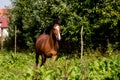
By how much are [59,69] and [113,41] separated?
15855mm

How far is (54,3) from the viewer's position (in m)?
25.3

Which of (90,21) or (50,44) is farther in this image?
(90,21)

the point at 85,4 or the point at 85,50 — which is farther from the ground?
the point at 85,4

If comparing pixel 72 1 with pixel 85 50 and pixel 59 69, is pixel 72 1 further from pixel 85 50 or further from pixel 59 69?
pixel 59 69

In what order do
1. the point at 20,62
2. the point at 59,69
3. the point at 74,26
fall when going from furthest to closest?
the point at 74,26 → the point at 20,62 → the point at 59,69

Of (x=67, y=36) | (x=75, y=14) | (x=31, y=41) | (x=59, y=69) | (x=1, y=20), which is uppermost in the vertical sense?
(x=59, y=69)

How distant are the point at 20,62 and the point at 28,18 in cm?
1233

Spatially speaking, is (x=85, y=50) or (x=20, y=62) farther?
(x=85, y=50)

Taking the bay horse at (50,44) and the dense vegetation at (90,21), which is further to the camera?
the dense vegetation at (90,21)

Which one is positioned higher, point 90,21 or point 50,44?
point 50,44

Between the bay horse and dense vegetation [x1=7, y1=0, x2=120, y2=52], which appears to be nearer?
the bay horse

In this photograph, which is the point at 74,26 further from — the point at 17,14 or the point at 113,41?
the point at 17,14

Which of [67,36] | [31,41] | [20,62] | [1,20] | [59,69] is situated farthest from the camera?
[1,20]

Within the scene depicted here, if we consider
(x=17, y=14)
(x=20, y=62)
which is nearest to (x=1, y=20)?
(x=17, y=14)
